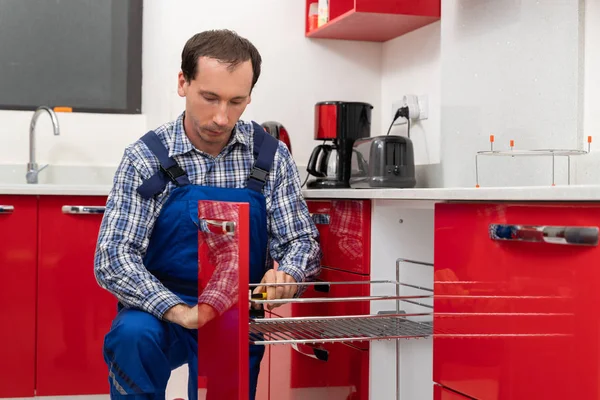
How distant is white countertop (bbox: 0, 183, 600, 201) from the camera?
124 centimetres

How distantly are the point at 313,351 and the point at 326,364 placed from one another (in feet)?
0.17

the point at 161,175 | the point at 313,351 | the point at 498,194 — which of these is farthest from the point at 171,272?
the point at 498,194

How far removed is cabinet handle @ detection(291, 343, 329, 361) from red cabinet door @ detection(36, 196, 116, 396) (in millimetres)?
788

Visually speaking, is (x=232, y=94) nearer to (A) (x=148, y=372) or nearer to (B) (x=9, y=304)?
(A) (x=148, y=372)

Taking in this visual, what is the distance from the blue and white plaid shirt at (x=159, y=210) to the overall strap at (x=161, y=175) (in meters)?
0.01

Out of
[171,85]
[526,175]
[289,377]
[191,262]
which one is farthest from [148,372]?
[171,85]

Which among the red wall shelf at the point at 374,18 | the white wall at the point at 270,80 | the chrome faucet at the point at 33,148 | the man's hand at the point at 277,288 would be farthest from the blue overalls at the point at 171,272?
the chrome faucet at the point at 33,148

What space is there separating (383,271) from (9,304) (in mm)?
1322

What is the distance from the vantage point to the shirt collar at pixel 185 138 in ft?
6.16

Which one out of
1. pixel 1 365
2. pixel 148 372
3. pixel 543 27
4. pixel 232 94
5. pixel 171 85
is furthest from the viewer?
pixel 171 85

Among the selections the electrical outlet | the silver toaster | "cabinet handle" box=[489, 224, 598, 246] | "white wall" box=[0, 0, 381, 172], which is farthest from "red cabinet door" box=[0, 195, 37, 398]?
"cabinet handle" box=[489, 224, 598, 246]

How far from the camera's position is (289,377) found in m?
2.38

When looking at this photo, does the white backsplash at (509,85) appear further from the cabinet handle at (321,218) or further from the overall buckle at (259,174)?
the overall buckle at (259,174)

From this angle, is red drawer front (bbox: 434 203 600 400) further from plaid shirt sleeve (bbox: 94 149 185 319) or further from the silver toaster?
the silver toaster
